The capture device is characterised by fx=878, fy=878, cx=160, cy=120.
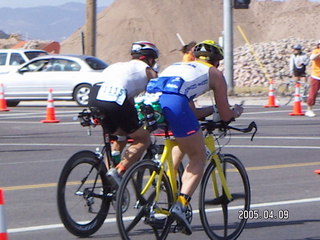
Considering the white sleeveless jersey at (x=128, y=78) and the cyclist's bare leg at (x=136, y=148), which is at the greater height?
the white sleeveless jersey at (x=128, y=78)

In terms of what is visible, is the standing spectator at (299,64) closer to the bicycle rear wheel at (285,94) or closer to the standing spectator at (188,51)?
the bicycle rear wheel at (285,94)

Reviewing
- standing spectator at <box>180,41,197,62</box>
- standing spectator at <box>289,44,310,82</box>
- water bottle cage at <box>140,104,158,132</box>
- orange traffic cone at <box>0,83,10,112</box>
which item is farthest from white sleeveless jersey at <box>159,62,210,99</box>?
standing spectator at <box>289,44,310,82</box>

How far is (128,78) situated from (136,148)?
2.22ft

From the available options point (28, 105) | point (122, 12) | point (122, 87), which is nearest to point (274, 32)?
point (122, 12)

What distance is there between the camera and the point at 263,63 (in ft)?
137

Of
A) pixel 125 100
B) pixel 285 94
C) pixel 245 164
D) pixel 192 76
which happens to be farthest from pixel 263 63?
pixel 192 76

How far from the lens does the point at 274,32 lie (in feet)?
229

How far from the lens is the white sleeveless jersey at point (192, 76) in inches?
295

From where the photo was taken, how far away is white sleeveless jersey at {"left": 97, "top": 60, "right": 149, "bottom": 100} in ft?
27.1

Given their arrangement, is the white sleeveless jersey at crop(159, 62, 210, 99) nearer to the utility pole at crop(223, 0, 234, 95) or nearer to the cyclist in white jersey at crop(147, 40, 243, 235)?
the cyclist in white jersey at crop(147, 40, 243, 235)

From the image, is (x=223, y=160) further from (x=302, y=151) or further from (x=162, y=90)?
(x=302, y=151)

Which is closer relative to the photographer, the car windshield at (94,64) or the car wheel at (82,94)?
the car wheel at (82,94)

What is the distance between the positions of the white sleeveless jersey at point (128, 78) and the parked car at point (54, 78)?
672 inches

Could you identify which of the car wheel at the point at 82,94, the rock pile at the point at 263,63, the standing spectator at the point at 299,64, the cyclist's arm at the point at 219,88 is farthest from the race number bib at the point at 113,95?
the rock pile at the point at 263,63
